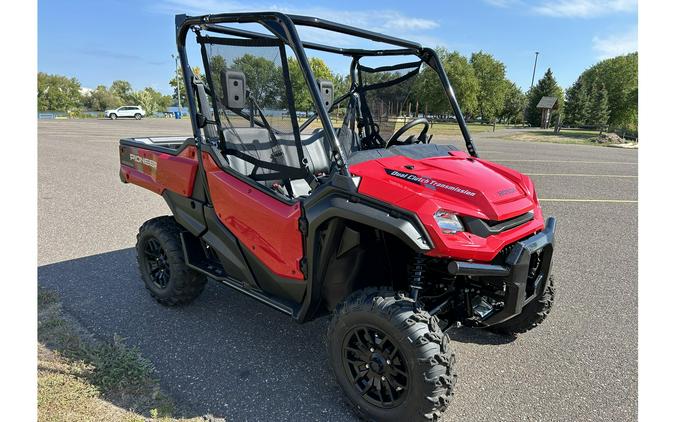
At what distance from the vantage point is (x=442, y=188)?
2270 millimetres

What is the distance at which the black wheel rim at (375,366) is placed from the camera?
2.23 m

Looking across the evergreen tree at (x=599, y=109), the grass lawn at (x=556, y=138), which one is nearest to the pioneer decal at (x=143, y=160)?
the grass lawn at (x=556, y=138)

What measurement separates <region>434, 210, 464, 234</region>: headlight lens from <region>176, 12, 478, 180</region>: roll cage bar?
0.54 metres

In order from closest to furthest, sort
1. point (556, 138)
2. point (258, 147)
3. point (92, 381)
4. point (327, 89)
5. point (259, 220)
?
1. point (92, 381)
2. point (259, 220)
3. point (258, 147)
4. point (327, 89)
5. point (556, 138)

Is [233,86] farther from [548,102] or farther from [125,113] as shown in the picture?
[548,102]

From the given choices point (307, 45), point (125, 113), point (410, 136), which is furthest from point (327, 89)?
point (125, 113)

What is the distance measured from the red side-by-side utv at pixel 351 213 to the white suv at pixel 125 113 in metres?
48.0

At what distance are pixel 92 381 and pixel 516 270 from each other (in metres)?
2.53

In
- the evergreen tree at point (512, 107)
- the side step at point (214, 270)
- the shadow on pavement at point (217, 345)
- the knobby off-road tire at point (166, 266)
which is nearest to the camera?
the shadow on pavement at point (217, 345)

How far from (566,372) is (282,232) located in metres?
2.06

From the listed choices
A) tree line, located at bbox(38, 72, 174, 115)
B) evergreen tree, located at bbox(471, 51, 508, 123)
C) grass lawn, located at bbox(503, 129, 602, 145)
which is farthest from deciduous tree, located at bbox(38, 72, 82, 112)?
grass lawn, located at bbox(503, 129, 602, 145)

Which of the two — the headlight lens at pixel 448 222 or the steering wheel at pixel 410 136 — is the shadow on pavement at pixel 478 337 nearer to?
the headlight lens at pixel 448 222

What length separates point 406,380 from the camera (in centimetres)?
220

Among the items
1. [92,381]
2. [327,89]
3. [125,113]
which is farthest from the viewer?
[125,113]
